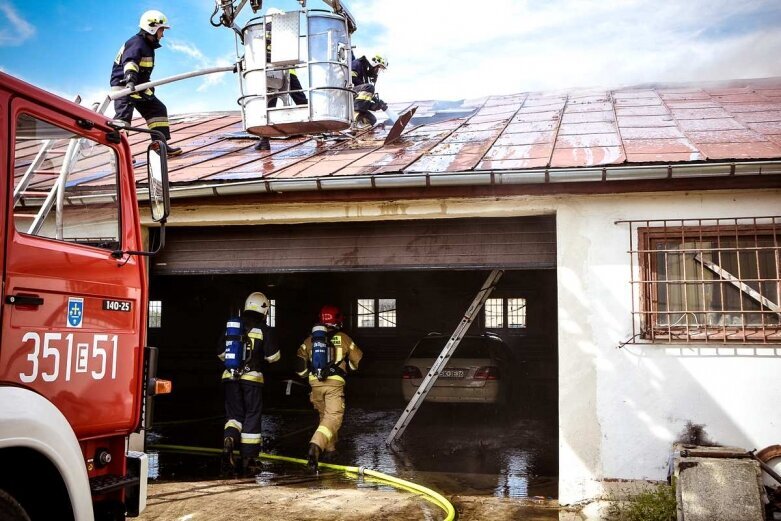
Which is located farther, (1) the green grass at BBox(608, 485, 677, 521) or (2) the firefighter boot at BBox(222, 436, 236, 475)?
(2) the firefighter boot at BBox(222, 436, 236, 475)

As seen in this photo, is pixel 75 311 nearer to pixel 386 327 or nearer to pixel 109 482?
pixel 109 482

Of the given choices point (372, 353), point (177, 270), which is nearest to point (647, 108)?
point (177, 270)

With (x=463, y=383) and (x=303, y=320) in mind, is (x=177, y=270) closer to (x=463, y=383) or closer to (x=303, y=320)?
(x=463, y=383)

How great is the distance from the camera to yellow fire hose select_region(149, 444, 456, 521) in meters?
6.07

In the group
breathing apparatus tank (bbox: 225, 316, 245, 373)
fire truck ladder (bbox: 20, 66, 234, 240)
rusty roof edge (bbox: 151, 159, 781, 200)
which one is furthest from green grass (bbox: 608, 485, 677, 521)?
fire truck ladder (bbox: 20, 66, 234, 240)

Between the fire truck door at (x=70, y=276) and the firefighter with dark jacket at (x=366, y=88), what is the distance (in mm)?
6615

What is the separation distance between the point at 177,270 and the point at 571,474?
4592 millimetres

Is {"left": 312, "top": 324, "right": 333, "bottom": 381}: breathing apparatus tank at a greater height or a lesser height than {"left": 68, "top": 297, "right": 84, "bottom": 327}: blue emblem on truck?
lesser

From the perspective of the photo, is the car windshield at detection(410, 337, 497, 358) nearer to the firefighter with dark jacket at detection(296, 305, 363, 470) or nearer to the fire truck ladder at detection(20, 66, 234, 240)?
the firefighter with dark jacket at detection(296, 305, 363, 470)

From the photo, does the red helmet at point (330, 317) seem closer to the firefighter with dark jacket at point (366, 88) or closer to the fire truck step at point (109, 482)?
the firefighter with dark jacket at point (366, 88)

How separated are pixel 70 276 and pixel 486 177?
386 centimetres

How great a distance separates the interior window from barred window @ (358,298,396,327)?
1350 centimetres

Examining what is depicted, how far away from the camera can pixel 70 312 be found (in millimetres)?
3307

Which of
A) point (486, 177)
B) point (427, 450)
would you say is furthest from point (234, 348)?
point (486, 177)
